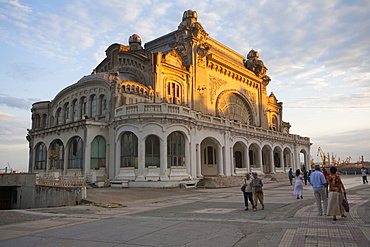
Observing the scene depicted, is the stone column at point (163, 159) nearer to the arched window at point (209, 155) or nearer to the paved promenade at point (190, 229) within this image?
the arched window at point (209, 155)

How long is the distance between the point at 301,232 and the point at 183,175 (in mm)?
19286

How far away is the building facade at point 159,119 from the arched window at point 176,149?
9 centimetres

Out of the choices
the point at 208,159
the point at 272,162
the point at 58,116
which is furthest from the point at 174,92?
the point at 272,162

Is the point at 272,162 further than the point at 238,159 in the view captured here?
Yes

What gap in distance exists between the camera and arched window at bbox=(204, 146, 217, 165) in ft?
120

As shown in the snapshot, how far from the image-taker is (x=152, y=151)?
26.6 metres

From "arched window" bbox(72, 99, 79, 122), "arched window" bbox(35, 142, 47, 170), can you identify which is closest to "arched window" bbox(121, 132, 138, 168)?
"arched window" bbox(72, 99, 79, 122)

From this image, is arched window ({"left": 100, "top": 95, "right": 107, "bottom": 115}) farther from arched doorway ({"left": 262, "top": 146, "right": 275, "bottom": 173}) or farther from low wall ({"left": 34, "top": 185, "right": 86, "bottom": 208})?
arched doorway ({"left": 262, "top": 146, "right": 275, "bottom": 173})

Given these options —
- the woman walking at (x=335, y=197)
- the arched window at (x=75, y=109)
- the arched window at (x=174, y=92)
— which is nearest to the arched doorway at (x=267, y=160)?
the arched window at (x=174, y=92)

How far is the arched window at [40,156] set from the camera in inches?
1361

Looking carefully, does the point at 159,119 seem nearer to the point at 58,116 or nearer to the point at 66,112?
the point at 66,112

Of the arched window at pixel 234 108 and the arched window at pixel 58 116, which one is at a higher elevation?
the arched window at pixel 234 108

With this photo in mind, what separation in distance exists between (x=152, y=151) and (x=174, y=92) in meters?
10.9

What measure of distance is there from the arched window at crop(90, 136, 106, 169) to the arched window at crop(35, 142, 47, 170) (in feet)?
29.7
